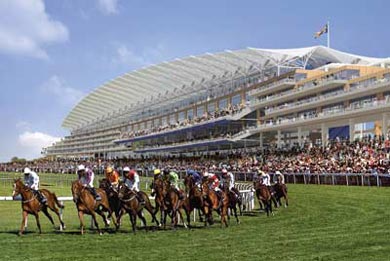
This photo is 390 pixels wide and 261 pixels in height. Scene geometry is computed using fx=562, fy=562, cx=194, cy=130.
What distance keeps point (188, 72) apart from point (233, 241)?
69133 millimetres

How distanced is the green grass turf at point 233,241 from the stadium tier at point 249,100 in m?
28.1

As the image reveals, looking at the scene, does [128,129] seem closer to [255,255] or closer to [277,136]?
[277,136]

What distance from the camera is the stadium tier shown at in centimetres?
5022

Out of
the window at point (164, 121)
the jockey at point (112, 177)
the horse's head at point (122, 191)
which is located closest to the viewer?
the horse's head at point (122, 191)

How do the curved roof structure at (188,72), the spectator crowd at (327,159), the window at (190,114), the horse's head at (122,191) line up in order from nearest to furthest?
1. the horse's head at (122,191)
2. the spectator crowd at (327,159)
3. the curved roof structure at (188,72)
4. the window at (190,114)

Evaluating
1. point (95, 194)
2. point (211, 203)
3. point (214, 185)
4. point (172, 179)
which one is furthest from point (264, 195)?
point (95, 194)

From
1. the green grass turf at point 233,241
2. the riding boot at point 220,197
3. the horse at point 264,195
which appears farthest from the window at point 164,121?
the riding boot at point 220,197

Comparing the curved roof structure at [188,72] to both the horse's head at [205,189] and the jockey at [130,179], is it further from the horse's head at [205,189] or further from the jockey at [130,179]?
the jockey at [130,179]

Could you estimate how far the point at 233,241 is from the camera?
40.5 feet

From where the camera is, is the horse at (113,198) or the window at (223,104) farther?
the window at (223,104)

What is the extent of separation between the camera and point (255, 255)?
10359 mm

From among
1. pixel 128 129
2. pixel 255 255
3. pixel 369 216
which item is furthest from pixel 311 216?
pixel 128 129

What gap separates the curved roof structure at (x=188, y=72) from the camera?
211ft

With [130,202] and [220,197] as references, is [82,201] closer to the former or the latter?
[130,202]
